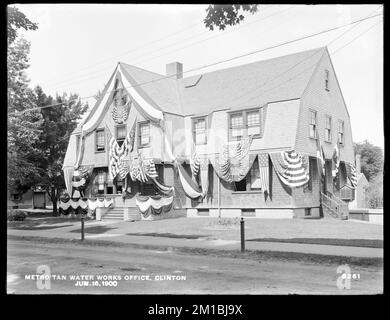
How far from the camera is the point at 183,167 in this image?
86.3 ft

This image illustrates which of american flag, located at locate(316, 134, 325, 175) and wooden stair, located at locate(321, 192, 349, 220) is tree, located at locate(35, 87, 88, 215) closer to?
american flag, located at locate(316, 134, 325, 175)

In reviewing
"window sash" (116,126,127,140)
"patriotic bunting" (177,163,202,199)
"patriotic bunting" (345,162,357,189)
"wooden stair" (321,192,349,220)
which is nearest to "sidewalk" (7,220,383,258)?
"patriotic bunting" (177,163,202,199)

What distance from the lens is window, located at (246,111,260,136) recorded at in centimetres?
2397

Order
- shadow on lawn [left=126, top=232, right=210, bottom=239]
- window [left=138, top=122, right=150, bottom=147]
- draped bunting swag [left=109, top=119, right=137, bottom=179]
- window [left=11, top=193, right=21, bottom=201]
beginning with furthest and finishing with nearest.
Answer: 1. window [left=11, top=193, right=21, bottom=201]
2. window [left=138, top=122, right=150, bottom=147]
3. draped bunting swag [left=109, top=119, right=137, bottom=179]
4. shadow on lawn [left=126, top=232, right=210, bottom=239]

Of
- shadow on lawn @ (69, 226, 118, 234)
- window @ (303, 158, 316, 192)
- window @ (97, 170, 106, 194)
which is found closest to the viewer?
shadow on lawn @ (69, 226, 118, 234)

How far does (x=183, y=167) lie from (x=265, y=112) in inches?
243

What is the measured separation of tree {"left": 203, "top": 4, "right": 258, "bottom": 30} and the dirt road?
17.3 ft

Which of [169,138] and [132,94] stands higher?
[132,94]

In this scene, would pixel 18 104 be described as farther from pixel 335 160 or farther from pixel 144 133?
pixel 335 160

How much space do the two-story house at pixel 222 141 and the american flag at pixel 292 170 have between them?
53mm

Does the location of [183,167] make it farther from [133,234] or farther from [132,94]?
[133,234]

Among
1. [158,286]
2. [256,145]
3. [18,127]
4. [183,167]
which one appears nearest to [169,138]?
[183,167]

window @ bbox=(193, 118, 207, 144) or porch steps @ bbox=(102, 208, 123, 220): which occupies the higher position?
window @ bbox=(193, 118, 207, 144)
